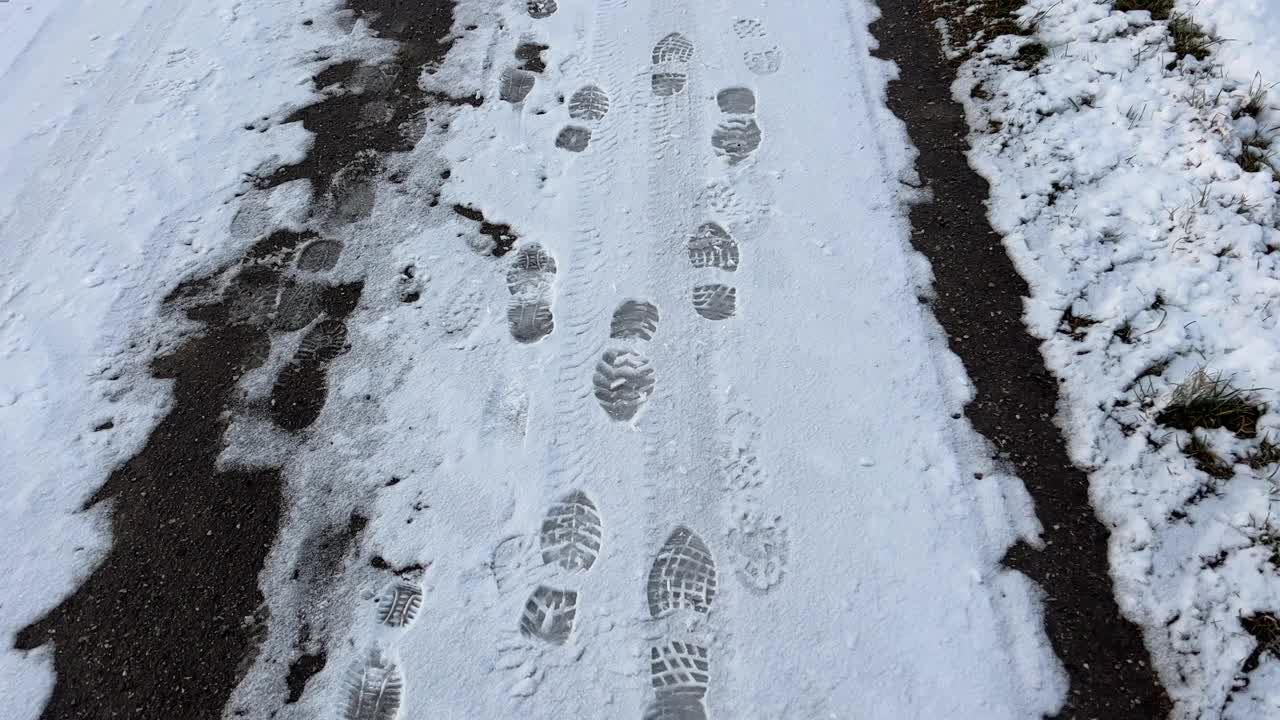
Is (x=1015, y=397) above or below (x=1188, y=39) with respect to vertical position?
below

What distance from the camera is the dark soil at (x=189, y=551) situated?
73.1 inches

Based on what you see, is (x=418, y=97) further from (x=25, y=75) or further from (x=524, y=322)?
(x=25, y=75)

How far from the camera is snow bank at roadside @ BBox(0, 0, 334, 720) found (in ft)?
7.12

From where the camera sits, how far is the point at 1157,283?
7.44ft

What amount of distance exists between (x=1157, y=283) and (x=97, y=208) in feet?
12.3

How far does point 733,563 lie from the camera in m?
1.96

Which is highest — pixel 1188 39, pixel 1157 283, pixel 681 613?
pixel 1188 39

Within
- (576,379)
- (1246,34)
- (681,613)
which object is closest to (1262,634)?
(681,613)

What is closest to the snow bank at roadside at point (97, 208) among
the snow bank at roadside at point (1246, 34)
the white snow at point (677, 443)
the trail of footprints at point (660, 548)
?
the white snow at point (677, 443)

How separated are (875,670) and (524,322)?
1.46 m

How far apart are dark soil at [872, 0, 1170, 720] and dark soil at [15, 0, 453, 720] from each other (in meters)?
1.87

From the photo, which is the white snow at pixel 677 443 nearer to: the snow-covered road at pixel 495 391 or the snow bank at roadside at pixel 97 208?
the snow-covered road at pixel 495 391

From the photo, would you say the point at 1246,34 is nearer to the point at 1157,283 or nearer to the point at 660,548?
the point at 1157,283

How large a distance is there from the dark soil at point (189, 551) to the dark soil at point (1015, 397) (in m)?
1.87
